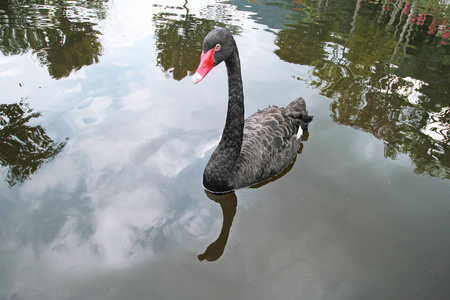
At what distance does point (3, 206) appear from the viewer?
3.29 metres

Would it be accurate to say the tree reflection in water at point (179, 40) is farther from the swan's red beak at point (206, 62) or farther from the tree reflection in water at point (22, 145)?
the swan's red beak at point (206, 62)

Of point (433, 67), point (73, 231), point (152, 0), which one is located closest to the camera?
point (73, 231)

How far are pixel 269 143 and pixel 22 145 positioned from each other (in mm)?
3232

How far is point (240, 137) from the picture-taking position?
363cm

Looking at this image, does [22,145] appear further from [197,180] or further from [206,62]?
[206,62]

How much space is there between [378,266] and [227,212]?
5.31ft

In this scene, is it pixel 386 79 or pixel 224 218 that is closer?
pixel 224 218

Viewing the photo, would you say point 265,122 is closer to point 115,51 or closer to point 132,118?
point 132,118

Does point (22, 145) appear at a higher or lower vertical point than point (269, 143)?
lower

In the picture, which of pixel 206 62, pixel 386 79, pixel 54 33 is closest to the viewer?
pixel 206 62

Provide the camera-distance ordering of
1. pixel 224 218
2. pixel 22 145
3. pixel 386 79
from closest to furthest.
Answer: pixel 224 218
pixel 22 145
pixel 386 79

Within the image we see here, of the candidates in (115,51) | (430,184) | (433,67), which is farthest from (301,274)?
(433,67)

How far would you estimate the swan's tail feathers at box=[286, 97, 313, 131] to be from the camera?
4770mm

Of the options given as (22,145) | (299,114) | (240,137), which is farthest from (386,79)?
(22,145)
